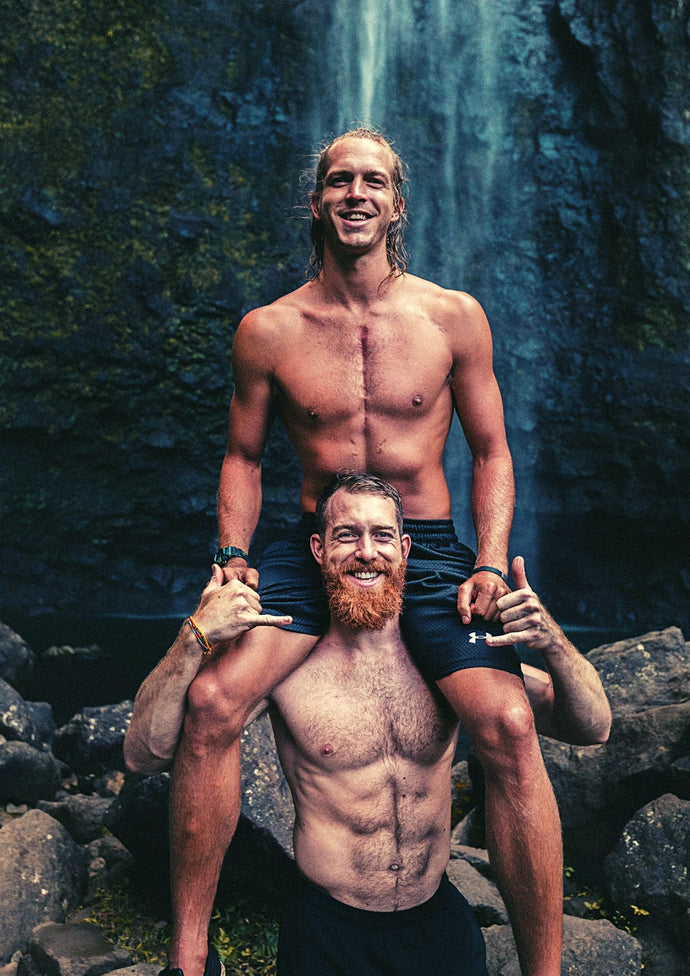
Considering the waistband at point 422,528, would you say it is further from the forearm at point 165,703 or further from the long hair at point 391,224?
the long hair at point 391,224

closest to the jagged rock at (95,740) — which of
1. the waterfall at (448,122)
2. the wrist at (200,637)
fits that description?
the wrist at (200,637)

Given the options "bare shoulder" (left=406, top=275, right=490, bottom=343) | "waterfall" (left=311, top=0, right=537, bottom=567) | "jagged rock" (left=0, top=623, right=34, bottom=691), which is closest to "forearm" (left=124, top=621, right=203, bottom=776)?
"bare shoulder" (left=406, top=275, right=490, bottom=343)

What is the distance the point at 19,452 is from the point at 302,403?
36.9 ft

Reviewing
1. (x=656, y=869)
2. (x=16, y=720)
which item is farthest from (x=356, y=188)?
(x=16, y=720)

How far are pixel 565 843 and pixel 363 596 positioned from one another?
8.64 feet

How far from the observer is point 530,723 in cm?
338

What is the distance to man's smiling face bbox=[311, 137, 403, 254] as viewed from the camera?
12.9 feet

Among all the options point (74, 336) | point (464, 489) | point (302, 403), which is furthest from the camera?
point (464, 489)

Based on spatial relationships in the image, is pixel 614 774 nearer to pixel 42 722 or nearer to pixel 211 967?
pixel 211 967

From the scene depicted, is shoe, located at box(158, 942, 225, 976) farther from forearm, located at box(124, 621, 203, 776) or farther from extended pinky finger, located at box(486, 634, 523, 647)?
extended pinky finger, located at box(486, 634, 523, 647)

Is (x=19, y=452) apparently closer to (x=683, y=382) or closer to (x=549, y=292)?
(x=549, y=292)

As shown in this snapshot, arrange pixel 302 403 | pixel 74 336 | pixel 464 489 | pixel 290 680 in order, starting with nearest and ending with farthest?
pixel 290 680
pixel 302 403
pixel 74 336
pixel 464 489

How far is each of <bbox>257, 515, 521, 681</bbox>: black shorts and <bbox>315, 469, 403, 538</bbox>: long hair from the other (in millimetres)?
194

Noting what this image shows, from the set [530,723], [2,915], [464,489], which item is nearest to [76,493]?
[464,489]
